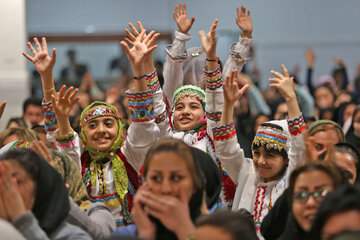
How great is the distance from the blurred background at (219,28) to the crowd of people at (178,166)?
6.75m

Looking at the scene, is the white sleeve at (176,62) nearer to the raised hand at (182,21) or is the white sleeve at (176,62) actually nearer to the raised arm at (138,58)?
the raised hand at (182,21)

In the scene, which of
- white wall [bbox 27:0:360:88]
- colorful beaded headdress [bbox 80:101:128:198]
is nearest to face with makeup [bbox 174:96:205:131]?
colorful beaded headdress [bbox 80:101:128:198]

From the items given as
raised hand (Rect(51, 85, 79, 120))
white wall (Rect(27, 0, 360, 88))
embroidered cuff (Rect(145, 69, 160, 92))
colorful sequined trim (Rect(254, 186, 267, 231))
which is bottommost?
colorful sequined trim (Rect(254, 186, 267, 231))

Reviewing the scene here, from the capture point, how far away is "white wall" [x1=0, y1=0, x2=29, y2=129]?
8203mm

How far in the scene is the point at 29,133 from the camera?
4.38 m

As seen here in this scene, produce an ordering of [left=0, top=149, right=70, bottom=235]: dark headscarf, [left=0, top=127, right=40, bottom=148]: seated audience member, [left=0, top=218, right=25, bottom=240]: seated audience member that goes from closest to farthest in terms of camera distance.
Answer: [left=0, top=218, right=25, bottom=240]: seated audience member
[left=0, top=149, right=70, bottom=235]: dark headscarf
[left=0, top=127, right=40, bottom=148]: seated audience member

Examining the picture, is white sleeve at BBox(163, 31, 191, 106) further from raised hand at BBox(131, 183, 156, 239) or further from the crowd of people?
raised hand at BBox(131, 183, 156, 239)

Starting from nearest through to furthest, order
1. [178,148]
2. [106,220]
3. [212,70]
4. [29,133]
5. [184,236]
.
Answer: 1. [184,236]
2. [178,148]
3. [106,220]
4. [212,70]
5. [29,133]

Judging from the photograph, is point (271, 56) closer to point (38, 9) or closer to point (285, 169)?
point (38, 9)

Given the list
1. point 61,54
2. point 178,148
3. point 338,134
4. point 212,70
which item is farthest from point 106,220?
point 61,54

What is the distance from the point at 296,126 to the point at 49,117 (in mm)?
1467

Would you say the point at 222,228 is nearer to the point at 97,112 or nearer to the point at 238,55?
the point at 97,112

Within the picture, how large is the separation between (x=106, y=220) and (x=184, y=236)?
2.49ft

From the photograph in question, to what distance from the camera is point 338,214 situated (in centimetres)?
226
